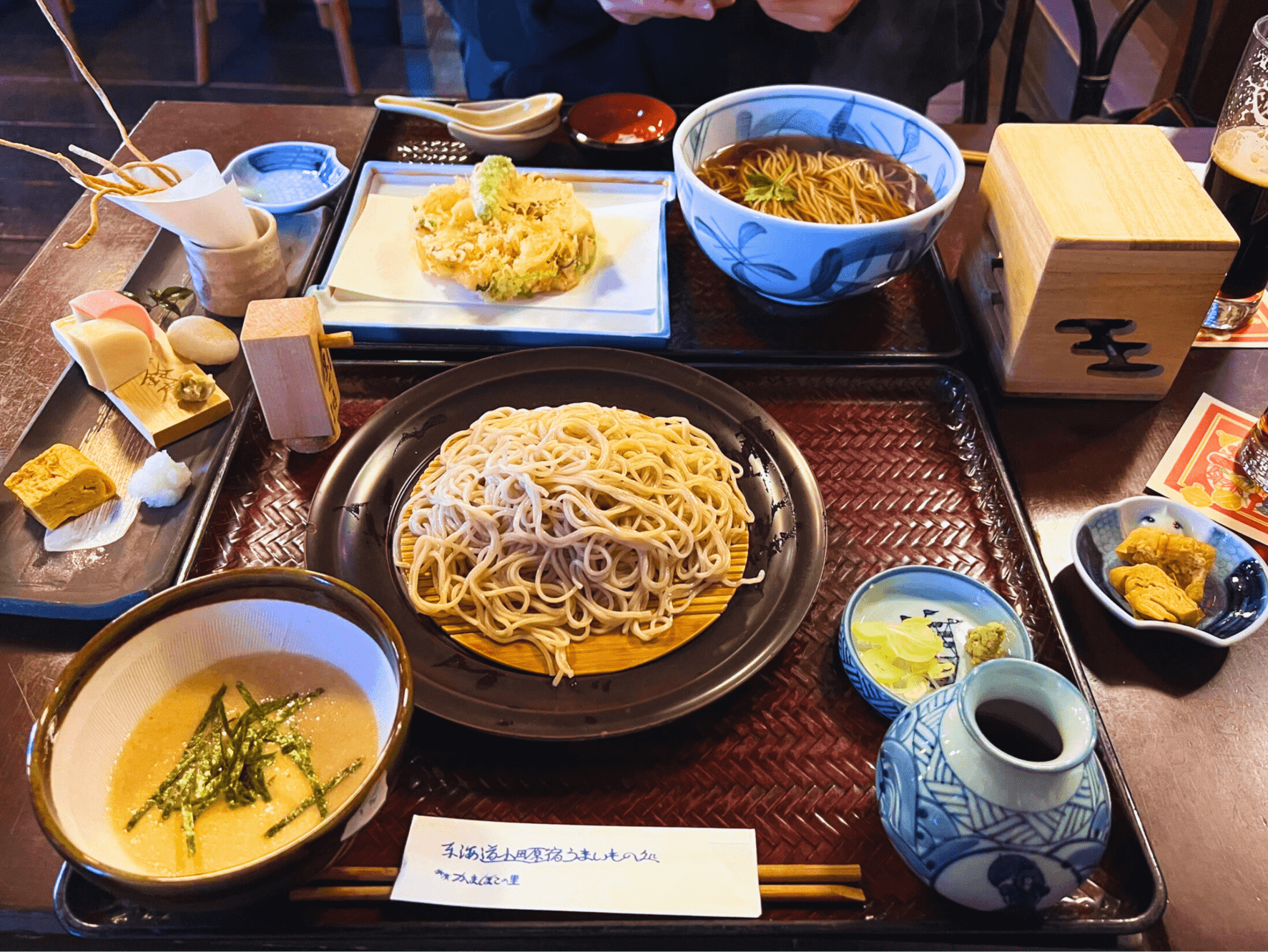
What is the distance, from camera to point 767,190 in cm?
214

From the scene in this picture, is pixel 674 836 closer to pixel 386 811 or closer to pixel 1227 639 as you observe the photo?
pixel 386 811

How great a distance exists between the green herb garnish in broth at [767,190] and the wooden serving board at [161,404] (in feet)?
4.28

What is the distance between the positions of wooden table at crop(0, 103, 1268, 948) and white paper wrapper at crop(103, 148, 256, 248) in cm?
39

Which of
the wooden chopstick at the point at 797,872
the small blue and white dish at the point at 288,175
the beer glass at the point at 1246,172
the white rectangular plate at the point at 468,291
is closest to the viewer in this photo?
the wooden chopstick at the point at 797,872

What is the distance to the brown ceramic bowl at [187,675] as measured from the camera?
0.99 m

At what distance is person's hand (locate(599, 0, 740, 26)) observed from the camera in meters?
2.59

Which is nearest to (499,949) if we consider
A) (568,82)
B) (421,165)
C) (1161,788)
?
(1161,788)

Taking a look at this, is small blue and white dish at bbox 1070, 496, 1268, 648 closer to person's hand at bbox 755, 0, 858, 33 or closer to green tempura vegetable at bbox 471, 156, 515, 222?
green tempura vegetable at bbox 471, 156, 515, 222

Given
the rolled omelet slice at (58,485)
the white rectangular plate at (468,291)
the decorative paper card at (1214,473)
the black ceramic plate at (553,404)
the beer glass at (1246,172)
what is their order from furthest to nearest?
the white rectangular plate at (468,291) < the beer glass at (1246,172) < the decorative paper card at (1214,473) < the rolled omelet slice at (58,485) < the black ceramic plate at (553,404)

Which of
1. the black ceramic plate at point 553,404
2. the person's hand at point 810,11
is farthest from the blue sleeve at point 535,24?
the black ceramic plate at point 553,404

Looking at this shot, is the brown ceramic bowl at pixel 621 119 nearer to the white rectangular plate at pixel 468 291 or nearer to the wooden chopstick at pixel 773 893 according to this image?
the white rectangular plate at pixel 468 291

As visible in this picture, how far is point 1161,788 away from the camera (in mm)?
1391

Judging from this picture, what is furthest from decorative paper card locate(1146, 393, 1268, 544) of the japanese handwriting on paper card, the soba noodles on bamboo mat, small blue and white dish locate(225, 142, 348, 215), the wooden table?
small blue and white dish locate(225, 142, 348, 215)

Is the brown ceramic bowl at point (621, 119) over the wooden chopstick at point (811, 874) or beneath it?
over
